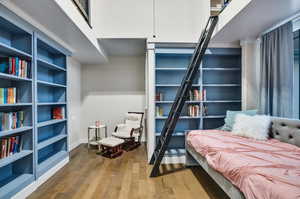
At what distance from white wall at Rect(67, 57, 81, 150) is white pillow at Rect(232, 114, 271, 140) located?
3.70 meters

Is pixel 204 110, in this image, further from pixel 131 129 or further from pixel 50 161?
pixel 50 161

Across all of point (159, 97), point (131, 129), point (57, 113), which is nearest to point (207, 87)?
point (159, 97)

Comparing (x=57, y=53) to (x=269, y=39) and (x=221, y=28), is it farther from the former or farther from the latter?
(x=269, y=39)

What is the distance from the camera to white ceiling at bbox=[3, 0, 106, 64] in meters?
1.86

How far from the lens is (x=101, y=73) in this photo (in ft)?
15.9

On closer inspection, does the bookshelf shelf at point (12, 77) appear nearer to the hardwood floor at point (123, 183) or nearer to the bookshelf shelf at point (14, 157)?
the bookshelf shelf at point (14, 157)

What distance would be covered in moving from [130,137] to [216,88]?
2.33m

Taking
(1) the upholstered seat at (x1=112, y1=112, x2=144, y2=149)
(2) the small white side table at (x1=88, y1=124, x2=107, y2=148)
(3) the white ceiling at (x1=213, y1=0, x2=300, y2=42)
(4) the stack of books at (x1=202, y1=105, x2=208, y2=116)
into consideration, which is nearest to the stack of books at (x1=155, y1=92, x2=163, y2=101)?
(4) the stack of books at (x1=202, y1=105, x2=208, y2=116)

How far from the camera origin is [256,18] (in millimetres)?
2389

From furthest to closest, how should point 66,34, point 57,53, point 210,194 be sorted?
point 57,53
point 66,34
point 210,194

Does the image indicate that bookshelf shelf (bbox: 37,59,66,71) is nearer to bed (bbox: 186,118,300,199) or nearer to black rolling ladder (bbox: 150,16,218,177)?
black rolling ladder (bbox: 150,16,218,177)

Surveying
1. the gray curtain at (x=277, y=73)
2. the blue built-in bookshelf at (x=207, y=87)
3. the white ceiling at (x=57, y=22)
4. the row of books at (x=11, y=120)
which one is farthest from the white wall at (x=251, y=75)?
the row of books at (x=11, y=120)

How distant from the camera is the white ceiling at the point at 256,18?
204 cm

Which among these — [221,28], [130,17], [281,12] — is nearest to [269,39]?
[281,12]
